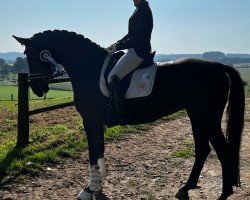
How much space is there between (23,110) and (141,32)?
4859 millimetres

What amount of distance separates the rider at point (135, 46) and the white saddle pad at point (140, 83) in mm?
150

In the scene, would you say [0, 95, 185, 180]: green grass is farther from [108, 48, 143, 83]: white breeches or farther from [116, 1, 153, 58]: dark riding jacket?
[116, 1, 153, 58]: dark riding jacket

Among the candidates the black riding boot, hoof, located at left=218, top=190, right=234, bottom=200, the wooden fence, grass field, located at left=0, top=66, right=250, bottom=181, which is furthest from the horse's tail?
the wooden fence

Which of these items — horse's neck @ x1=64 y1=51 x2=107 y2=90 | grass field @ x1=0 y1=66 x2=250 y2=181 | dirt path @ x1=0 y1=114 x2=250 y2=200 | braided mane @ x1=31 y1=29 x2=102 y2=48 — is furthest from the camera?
grass field @ x1=0 y1=66 x2=250 y2=181

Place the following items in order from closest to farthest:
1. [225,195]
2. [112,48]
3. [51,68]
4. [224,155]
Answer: [225,195], [224,155], [112,48], [51,68]

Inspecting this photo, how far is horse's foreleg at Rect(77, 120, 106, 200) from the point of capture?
625 cm

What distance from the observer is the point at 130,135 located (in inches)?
421

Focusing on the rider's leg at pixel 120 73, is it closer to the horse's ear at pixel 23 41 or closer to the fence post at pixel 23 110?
the horse's ear at pixel 23 41

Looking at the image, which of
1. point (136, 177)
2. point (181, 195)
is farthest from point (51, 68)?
point (181, 195)

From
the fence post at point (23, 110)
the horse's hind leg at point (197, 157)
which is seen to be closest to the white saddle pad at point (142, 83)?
the horse's hind leg at point (197, 157)

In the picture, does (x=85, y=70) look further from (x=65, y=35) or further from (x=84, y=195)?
(x=84, y=195)

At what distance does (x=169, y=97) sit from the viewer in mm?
6254

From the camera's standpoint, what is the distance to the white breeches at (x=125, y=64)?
6.23 m

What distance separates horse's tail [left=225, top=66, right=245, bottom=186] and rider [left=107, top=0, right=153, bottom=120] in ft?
5.12
